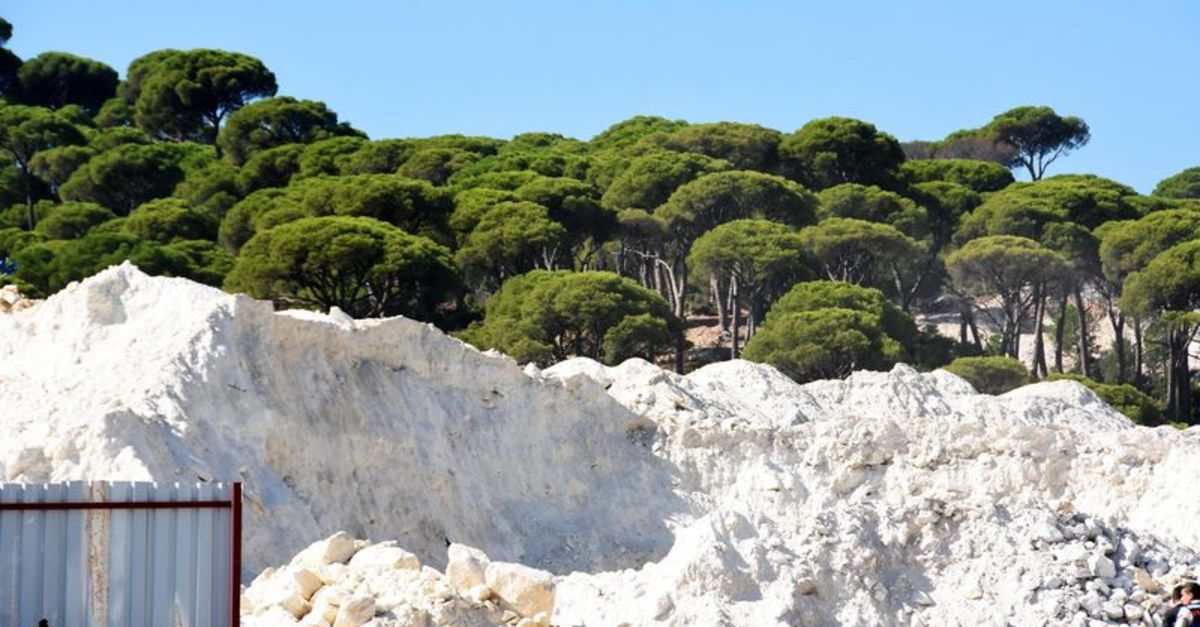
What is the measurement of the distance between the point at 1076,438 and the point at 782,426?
4189mm

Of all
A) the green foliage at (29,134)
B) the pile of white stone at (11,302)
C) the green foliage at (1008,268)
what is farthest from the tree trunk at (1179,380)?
the green foliage at (29,134)

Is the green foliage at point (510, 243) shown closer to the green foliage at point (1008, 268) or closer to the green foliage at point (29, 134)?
the green foliage at point (1008, 268)

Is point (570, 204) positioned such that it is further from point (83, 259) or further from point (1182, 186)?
point (1182, 186)

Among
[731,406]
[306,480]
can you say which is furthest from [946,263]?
[306,480]

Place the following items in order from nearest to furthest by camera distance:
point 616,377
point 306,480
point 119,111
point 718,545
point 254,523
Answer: point 718,545 → point 254,523 → point 306,480 → point 616,377 → point 119,111

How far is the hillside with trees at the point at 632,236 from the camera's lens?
174ft

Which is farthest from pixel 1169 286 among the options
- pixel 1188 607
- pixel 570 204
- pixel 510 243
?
pixel 1188 607

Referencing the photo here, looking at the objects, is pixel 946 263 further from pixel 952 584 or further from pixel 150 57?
pixel 952 584

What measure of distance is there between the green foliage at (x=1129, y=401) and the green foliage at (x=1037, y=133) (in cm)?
4092

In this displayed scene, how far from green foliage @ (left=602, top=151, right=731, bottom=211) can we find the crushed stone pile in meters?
31.7

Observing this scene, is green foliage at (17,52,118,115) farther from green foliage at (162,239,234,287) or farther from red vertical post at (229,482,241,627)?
red vertical post at (229,482,241,627)

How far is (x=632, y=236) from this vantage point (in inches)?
2657

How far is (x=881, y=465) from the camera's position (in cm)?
3186

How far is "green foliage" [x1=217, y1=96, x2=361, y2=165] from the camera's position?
7356 cm
